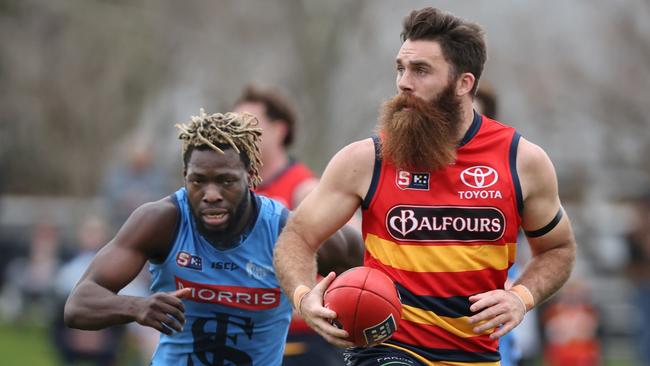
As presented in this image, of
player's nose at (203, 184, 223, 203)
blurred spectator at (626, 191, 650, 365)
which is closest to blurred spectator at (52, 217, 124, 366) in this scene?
blurred spectator at (626, 191, 650, 365)

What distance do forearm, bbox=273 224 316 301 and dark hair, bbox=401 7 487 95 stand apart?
3.38ft

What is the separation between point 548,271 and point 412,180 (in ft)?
2.68

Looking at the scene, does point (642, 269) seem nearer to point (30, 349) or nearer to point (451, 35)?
point (451, 35)

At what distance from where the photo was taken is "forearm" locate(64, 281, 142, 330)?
5609mm

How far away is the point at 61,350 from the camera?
14.6m

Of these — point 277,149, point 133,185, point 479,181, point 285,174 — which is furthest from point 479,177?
point 133,185

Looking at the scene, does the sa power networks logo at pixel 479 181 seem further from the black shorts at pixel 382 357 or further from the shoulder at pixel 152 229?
the shoulder at pixel 152 229

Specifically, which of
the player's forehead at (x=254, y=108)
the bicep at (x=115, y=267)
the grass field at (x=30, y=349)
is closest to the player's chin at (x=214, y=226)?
the bicep at (x=115, y=267)

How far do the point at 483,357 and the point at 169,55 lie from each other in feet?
69.1

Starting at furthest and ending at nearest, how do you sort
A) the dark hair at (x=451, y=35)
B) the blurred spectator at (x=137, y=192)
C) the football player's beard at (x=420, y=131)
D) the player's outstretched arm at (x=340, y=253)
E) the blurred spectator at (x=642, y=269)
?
the blurred spectator at (x=137, y=192) < the blurred spectator at (x=642, y=269) < the player's outstretched arm at (x=340, y=253) < the dark hair at (x=451, y=35) < the football player's beard at (x=420, y=131)

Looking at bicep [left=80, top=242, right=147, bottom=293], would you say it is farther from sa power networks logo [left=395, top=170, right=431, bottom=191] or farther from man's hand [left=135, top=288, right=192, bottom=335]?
sa power networks logo [left=395, top=170, right=431, bottom=191]

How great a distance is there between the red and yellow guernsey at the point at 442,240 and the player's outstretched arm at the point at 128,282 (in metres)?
0.99

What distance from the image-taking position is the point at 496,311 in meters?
5.24

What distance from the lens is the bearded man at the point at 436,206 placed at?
17.8 ft
